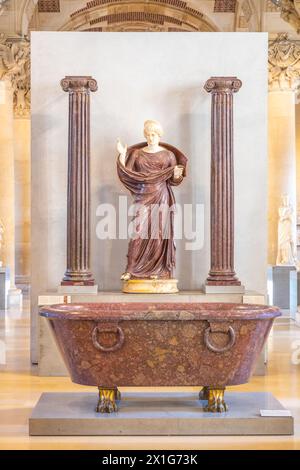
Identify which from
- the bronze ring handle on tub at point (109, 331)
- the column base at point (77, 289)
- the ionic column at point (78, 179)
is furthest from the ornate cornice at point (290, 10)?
the bronze ring handle on tub at point (109, 331)

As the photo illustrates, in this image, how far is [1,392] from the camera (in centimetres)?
823

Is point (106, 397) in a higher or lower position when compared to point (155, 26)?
lower

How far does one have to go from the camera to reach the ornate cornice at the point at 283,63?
19.9 meters

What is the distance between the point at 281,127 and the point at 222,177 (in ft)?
33.9

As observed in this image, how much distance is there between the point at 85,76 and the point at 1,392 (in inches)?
146

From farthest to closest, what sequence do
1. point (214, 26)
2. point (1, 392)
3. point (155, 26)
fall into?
point (155, 26) → point (214, 26) → point (1, 392)

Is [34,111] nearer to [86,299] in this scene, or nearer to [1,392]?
[86,299]

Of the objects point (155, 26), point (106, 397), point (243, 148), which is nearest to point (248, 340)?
point (106, 397)

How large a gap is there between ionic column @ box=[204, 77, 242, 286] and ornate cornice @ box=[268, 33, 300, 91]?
1056 centimetres

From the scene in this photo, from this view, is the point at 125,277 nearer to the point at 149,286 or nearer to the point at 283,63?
the point at 149,286

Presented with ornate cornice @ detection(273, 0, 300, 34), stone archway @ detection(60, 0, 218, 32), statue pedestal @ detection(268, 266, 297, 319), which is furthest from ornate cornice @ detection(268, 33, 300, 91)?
ornate cornice @ detection(273, 0, 300, 34)

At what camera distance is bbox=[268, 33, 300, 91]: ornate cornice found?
1992cm

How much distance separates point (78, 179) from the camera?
9719 millimetres

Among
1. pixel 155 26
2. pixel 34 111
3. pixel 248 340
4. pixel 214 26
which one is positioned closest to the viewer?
pixel 248 340
